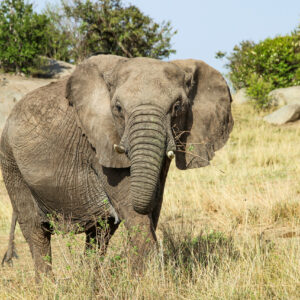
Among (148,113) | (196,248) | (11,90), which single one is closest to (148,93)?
(148,113)

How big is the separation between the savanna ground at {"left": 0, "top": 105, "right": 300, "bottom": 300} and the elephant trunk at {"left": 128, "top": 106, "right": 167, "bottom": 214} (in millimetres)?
474

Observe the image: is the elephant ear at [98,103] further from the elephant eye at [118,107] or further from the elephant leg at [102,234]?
the elephant leg at [102,234]

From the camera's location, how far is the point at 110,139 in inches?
150

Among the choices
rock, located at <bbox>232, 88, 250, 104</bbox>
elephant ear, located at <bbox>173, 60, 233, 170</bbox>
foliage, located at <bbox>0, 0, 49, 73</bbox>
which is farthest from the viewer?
rock, located at <bbox>232, 88, 250, 104</bbox>

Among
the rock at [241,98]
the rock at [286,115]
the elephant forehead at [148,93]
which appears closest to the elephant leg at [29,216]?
the elephant forehead at [148,93]

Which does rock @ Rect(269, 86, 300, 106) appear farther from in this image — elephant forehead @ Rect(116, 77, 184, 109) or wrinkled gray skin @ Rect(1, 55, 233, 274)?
elephant forehead @ Rect(116, 77, 184, 109)

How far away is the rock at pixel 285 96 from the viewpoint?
18.2 m

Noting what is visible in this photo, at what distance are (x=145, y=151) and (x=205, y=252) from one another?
171 cm

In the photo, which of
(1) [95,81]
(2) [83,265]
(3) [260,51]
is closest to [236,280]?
(2) [83,265]

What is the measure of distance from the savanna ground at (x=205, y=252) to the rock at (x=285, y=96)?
7763mm

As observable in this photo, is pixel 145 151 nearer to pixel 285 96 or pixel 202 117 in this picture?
pixel 202 117

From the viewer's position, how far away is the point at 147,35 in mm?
21500

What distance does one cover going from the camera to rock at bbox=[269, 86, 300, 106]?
18227mm

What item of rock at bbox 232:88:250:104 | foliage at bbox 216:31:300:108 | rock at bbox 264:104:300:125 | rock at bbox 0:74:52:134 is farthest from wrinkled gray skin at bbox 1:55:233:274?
rock at bbox 232:88:250:104
